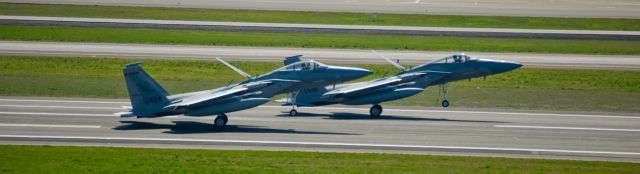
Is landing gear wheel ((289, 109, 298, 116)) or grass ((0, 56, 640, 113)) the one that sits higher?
grass ((0, 56, 640, 113))

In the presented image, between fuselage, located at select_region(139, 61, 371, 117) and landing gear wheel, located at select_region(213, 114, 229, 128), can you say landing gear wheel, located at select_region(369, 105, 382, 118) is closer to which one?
fuselage, located at select_region(139, 61, 371, 117)

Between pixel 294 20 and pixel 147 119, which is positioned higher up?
pixel 294 20

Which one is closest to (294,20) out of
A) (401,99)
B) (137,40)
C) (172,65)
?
(137,40)

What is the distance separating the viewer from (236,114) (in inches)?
1848

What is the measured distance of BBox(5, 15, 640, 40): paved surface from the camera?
76.5 metres

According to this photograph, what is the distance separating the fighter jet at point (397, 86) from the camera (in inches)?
1860

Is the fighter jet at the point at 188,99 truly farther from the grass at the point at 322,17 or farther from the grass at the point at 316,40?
the grass at the point at 322,17

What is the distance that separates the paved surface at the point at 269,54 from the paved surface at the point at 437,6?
20.6m

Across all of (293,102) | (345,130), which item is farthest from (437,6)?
(345,130)

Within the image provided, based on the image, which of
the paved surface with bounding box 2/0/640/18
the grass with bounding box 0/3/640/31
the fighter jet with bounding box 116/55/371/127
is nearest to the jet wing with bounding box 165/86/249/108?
the fighter jet with bounding box 116/55/371/127

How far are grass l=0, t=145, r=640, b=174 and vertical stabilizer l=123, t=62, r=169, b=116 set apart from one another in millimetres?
5343

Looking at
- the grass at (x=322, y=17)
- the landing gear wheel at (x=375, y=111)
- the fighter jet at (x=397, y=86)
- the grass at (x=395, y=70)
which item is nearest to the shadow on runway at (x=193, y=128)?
the fighter jet at (x=397, y=86)

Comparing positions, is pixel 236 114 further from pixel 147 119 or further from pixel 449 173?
pixel 449 173

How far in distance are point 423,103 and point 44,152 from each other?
65.1ft
